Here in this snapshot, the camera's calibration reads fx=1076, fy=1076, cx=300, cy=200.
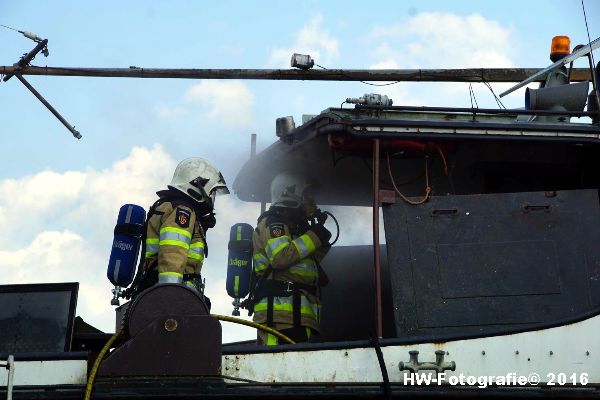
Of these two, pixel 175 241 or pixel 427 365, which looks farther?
pixel 175 241

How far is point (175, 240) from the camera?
291 inches

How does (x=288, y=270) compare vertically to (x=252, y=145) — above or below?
below

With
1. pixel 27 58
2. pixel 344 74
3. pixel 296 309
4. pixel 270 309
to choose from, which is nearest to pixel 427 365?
pixel 296 309

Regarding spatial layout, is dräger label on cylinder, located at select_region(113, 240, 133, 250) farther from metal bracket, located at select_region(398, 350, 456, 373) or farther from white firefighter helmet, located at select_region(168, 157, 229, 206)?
metal bracket, located at select_region(398, 350, 456, 373)

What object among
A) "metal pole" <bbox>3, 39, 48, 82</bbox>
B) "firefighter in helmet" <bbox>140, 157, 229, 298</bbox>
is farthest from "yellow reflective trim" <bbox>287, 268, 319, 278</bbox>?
"metal pole" <bbox>3, 39, 48, 82</bbox>

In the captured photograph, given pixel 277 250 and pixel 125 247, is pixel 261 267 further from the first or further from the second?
pixel 125 247

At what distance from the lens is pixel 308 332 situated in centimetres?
785

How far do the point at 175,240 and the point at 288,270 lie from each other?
93 centimetres

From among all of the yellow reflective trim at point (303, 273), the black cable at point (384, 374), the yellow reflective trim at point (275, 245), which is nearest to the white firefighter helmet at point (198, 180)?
the yellow reflective trim at point (275, 245)

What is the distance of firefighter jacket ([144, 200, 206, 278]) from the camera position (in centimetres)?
733

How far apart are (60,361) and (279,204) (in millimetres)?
2410

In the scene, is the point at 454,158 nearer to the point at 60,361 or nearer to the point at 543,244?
the point at 543,244

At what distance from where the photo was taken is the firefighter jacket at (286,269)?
776cm

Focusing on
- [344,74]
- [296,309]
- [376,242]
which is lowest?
[296,309]
